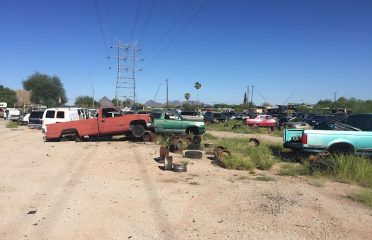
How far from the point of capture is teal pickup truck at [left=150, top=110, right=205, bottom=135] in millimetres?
23016

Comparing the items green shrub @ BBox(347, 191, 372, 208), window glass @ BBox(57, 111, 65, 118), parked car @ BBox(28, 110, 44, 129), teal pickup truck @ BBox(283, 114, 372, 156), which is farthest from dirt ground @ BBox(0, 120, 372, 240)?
parked car @ BBox(28, 110, 44, 129)

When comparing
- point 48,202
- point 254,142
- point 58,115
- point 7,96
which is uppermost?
point 7,96

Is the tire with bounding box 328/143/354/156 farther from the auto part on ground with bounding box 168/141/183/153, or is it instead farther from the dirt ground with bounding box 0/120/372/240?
the auto part on ground with bounding box 168/141/183/153

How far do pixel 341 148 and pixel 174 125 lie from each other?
39.3 ft

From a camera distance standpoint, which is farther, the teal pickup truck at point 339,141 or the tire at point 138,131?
the tire at point 138,131

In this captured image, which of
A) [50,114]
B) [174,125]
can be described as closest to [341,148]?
[174,125]

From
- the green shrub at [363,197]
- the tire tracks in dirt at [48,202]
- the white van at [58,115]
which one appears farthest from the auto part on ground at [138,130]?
the green shrub at [363,197]

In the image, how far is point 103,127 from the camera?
21562 millimetres

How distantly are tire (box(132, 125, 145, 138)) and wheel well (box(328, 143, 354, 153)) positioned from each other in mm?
11140

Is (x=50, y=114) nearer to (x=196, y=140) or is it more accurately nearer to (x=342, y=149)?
(x=196, y=140)

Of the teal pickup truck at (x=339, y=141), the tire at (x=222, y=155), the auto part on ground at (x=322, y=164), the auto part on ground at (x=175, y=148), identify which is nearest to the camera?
the auto part on ground at (x=322, y=164)

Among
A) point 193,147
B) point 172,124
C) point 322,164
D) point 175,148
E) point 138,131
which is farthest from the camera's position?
point 172,124

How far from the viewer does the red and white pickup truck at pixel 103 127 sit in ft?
70.4

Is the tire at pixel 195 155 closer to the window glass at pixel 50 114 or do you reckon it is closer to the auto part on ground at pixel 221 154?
the auto part on ground at pixel 221 154
